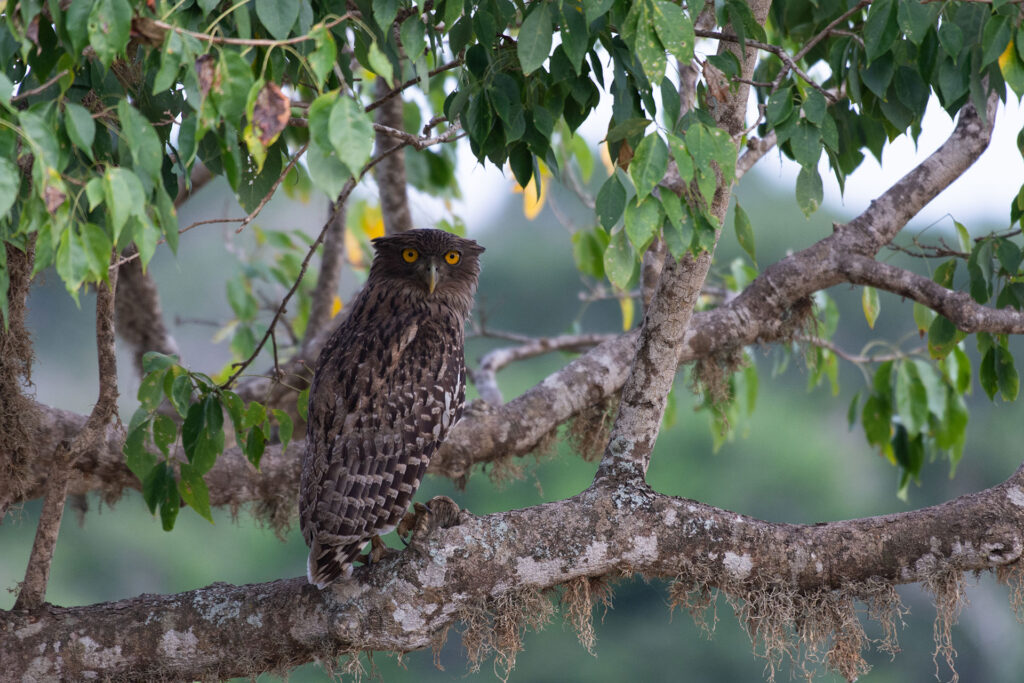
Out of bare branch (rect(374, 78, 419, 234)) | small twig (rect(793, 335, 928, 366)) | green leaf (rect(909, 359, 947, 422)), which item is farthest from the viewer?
bare branch (rect(374, 78, 419, 234))

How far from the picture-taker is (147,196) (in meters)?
1.55

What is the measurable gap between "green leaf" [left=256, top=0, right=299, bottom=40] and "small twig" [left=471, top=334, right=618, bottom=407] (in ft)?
8.40

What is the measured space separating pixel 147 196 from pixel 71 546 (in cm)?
1398

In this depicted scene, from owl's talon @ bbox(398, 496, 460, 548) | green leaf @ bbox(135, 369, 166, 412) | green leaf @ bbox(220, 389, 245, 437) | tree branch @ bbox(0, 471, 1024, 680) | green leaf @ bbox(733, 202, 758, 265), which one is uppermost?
green leaf @ bbox(733, 202, 758, 265)

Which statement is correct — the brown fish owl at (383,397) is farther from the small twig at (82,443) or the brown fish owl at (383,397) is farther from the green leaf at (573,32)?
the green leaf at (573,32)

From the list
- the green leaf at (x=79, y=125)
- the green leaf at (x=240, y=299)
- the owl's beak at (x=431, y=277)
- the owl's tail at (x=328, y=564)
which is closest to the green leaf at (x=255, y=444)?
the owl's tail at (x=328, y=564)

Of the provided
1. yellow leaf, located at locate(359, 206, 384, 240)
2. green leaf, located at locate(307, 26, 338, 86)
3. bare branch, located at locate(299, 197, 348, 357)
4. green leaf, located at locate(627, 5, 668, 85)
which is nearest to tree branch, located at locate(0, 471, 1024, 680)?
green leaf, located at locate(627, 5, 668, 85)

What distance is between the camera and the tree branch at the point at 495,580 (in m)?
2.36

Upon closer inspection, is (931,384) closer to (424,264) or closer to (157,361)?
(424,264)

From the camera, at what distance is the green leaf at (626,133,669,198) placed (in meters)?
1.66

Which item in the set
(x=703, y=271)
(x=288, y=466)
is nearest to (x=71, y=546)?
(x=288, y=466)

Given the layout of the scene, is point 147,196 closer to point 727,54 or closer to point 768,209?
point 727,54

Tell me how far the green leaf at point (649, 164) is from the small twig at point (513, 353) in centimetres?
241

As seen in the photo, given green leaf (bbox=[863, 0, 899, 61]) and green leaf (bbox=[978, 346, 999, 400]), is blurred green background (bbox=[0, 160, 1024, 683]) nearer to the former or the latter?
green leaf (bbox=[978, 346, 999, 400])
